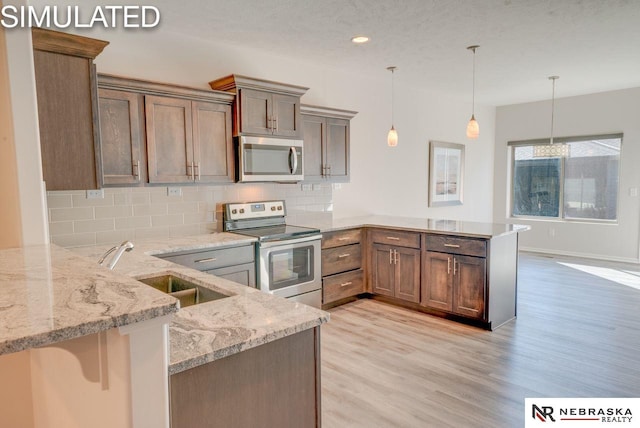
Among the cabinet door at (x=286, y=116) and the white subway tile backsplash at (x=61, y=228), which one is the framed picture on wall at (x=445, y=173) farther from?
the white subway tile backsplash at (x=61, y=228)

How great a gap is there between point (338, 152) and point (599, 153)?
15.8 feet

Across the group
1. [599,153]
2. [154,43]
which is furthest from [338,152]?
[599,153]

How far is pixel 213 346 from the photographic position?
119 cm

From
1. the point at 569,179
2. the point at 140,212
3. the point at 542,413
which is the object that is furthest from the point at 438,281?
the point at 569,179

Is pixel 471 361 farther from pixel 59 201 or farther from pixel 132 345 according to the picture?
pixel 59 201

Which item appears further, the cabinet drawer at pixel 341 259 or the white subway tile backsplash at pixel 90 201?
the cabinet drawer at pixel 341 259

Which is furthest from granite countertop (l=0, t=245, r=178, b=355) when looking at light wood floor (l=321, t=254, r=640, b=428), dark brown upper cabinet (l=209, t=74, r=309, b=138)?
dark brown upper cabinet (l=209, t=74, r=309, b=138)

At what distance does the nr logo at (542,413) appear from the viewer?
7.56 feet

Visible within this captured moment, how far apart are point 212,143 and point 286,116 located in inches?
31.4

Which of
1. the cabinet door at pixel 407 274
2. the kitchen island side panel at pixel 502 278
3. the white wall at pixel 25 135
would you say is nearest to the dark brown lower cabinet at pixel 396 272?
the cabinet door at pixel 407 274

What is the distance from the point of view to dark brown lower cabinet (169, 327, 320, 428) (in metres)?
1.18

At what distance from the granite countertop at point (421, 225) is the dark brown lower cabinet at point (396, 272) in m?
0.25

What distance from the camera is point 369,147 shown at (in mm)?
5312

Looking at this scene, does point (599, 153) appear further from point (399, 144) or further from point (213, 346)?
point (213, 346)
